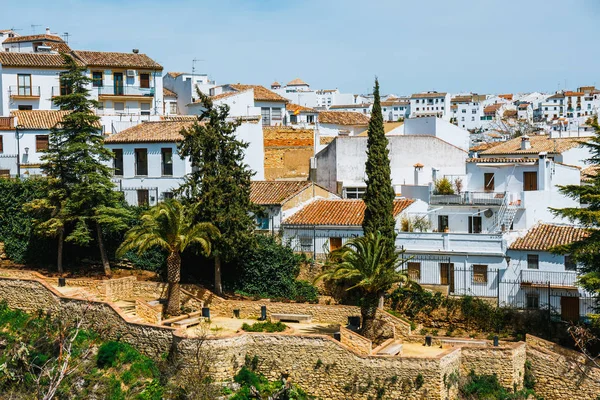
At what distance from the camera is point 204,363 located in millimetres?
26469

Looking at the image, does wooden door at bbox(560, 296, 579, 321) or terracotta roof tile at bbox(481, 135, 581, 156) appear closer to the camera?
wooden door at bbox(560, 296, 579, 321)

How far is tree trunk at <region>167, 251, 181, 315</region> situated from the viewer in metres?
30.1

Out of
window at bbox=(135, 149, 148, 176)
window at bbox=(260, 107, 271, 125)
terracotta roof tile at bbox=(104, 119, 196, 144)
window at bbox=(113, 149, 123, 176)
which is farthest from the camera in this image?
window at bbox=(260, 107, 271, 125)

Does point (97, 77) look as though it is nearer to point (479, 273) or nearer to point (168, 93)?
point (168, 93)

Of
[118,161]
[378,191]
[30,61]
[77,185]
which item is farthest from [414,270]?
[30,61]

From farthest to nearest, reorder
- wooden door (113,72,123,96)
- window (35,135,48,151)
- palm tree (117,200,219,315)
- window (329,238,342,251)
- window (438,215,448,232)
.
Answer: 1. wooden door (113,72,123,96)
2. window (35,135,48,151)
3. window (438,215,448,232)
4. window (329,238,342,251)
5. palm tree (117,200,219,315)

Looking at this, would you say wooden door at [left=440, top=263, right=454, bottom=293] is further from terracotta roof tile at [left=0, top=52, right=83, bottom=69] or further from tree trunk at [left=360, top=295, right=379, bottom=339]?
terracotta roof tile at [left=0, top=52, right=83, bottom=69]

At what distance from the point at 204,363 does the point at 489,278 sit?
12.3 metres

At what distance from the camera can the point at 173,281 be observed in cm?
3022

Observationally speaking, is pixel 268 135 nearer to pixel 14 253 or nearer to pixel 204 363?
pixel 14 253

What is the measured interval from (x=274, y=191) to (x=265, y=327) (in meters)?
11.0

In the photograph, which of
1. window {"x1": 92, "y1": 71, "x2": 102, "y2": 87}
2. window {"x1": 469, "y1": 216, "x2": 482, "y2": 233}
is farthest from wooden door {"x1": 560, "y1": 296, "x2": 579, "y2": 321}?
window {"x1": 92, "y1": 71, "x2": 102, "y2": 87}

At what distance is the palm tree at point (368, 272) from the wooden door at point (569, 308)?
690 cm

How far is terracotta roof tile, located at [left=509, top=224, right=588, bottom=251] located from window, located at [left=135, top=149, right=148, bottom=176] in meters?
18.8
